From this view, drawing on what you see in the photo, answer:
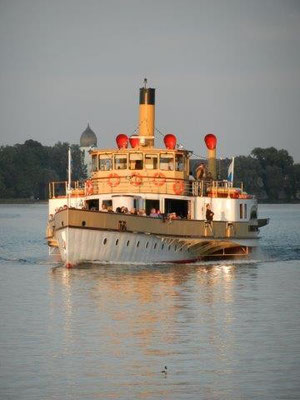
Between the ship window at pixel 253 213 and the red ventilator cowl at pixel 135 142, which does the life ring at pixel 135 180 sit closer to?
the red ventilator cowl at pixel 135 142

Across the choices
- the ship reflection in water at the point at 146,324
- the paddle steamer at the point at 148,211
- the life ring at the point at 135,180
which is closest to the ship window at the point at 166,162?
the paddle steamer at the point at 148,211

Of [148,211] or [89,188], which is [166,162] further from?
[89,188]

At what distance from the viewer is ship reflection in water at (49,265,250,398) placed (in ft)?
110

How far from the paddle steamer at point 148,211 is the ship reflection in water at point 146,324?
96 centimetres

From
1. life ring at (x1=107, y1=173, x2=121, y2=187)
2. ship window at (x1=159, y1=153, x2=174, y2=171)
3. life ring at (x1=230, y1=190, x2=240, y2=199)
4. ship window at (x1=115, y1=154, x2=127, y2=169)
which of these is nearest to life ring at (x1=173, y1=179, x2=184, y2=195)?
ship window at (x1=159, y1=153, x2=174, y2=171)

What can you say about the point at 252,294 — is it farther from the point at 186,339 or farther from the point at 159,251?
the point at 186,339

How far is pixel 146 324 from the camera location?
4241cm

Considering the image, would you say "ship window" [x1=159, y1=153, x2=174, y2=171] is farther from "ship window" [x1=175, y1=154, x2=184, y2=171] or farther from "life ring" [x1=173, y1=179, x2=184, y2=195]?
"life ring" [x1=173, y1=179, x2=184, y2=195]

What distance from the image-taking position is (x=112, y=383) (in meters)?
32.5

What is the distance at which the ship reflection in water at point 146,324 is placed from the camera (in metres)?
33.6

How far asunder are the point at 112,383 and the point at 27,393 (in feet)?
7.35

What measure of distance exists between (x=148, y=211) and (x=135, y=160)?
8.55 ft

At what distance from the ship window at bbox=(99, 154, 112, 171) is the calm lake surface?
20.1 ft

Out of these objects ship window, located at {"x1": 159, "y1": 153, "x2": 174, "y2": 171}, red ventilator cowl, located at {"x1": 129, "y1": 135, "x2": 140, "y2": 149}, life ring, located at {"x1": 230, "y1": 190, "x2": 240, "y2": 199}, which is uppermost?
red ventilator cowl, located at {"x1": 129, "y1": 135, "x2": 140, "y2": 149}
